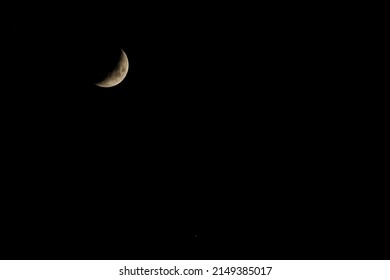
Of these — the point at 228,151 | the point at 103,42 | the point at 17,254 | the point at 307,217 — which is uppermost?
the point at 103,42

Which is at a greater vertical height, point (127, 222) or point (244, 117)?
point (244, 117)

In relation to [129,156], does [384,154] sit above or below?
below

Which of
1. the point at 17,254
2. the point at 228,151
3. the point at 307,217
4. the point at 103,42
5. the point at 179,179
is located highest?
the point at 103,42

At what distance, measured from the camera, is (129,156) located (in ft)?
14.2

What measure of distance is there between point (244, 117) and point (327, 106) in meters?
1.26

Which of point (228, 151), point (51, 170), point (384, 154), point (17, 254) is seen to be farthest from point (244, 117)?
point (17, 254)

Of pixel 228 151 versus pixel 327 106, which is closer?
pixel 327 106

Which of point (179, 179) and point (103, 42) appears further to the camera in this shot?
point (179, 179)

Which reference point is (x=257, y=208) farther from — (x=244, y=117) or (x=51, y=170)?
(x=51, y=170)

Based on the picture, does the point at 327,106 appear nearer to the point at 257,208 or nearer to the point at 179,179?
the point at 257,208

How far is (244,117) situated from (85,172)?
2.76 m

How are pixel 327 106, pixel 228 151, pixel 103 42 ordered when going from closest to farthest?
1. pixel 103 42
2. pixel 327 106
3. pixel 228 151

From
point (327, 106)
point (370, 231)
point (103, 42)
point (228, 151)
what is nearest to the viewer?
point (103, 42)

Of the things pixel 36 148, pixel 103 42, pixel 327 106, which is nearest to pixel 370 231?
pixel 327 106
